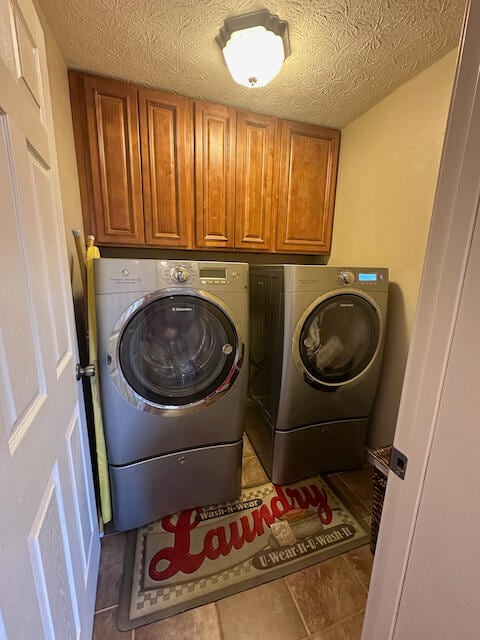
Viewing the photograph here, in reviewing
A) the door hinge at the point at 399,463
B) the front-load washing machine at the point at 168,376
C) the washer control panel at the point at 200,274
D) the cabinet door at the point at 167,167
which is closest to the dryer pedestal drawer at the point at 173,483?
the front-load washing machine at the point at 168,376

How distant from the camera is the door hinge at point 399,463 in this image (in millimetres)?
577

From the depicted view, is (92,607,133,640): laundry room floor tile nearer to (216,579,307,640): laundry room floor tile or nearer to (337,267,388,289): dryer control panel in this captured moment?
(216,579,307,640): laundry room floor tile

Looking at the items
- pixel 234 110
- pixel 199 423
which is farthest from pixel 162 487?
pixel 234 110

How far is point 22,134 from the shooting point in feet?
1.95

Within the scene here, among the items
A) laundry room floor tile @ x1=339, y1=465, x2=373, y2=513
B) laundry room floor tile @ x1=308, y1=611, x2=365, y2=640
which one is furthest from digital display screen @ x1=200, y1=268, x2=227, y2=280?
laundry room floor tile @ x1=339, y1=465, x2=373, y2=513

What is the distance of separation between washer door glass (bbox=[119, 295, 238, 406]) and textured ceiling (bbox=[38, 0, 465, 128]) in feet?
3.62

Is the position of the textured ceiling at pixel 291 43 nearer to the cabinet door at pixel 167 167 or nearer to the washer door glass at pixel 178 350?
the cabinet door at pixel 167 167

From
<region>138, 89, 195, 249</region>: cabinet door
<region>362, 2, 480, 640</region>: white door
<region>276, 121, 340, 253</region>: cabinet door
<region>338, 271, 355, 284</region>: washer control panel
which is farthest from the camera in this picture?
<region>276, 121, 340, 253</region>: cabinet door

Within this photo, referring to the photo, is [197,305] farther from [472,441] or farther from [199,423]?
[472,441]

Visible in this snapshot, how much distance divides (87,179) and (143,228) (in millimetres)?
363

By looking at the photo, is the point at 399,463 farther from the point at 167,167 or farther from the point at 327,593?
the point at 167,167

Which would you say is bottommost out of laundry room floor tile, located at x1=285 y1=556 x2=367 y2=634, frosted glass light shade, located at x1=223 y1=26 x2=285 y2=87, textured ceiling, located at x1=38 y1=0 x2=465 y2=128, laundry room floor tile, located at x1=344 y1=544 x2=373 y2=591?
laundry room floor tile, located at x1=344 y1=544 x2=373 y2=591

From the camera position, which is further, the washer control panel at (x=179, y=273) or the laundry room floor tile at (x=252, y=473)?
the laundry room floor tile at (x=252, y=473)

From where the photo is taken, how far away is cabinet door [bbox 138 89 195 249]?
1489 mm
